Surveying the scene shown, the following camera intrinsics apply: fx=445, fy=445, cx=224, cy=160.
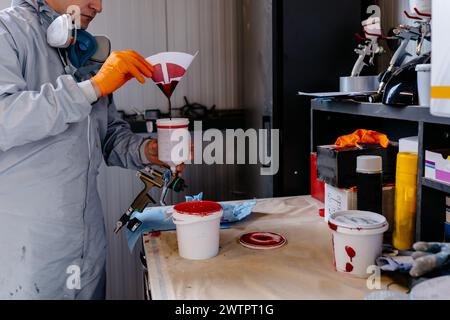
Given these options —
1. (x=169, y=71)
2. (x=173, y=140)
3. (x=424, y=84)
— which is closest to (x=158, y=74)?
(x=169, y=71)

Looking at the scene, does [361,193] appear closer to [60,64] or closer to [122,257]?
[60,64]

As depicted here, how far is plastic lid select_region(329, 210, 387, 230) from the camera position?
3.65 feet

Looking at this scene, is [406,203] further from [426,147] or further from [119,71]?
[119,71]

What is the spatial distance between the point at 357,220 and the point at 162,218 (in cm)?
78

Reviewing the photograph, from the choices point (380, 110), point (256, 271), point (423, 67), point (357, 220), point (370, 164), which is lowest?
point (256, 271)

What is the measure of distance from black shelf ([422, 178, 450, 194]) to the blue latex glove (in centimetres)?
65

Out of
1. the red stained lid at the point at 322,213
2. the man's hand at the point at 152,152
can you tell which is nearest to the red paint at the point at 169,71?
the man's hand at the point at 152,152

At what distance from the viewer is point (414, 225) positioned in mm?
1298

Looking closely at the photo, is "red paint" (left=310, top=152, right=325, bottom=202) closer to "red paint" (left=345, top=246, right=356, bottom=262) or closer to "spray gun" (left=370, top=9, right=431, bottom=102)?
"spray gun" (left=370, top=9, right=431, bottom=102)

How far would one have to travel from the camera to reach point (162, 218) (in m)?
1.68

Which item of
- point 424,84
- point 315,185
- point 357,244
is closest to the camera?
point 357,244

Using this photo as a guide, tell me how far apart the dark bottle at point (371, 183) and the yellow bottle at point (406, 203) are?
59 millimetres

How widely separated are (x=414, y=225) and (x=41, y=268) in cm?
113
